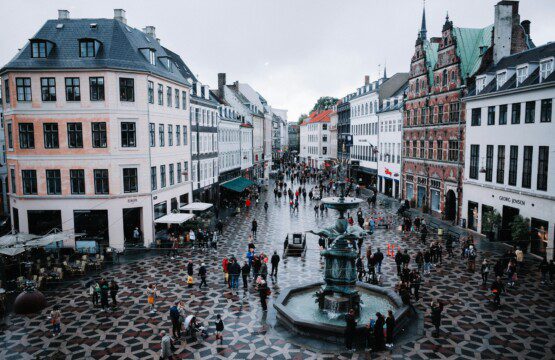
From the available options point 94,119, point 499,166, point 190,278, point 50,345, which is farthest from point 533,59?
point 50,345

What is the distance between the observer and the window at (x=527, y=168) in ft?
91.1

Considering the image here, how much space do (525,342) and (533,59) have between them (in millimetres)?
23741

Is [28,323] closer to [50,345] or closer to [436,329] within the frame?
[50,345]

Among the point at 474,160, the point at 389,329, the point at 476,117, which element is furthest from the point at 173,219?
the point at 476,117

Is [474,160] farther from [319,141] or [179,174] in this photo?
[319,141]

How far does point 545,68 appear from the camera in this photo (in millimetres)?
26391

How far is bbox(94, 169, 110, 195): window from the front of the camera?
28562 millimetres

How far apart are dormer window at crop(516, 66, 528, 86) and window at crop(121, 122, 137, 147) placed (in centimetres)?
2918

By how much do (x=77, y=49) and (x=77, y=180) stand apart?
9.61 meters

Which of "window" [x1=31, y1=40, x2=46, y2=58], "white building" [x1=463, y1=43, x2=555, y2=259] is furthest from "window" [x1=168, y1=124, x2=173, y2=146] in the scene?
"white building" [x1=463, y1=43, x2=555, y2=259]

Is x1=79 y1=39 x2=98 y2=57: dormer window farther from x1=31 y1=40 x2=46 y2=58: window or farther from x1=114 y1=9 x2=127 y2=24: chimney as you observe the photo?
x1=114 y1=9 x2=127 y2=24: chimney

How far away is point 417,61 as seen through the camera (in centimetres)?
4616

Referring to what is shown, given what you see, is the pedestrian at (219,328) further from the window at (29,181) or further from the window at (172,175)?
the window at (172,175)

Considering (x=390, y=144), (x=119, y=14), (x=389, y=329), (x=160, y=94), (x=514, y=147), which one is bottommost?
(x=389, y=329)
